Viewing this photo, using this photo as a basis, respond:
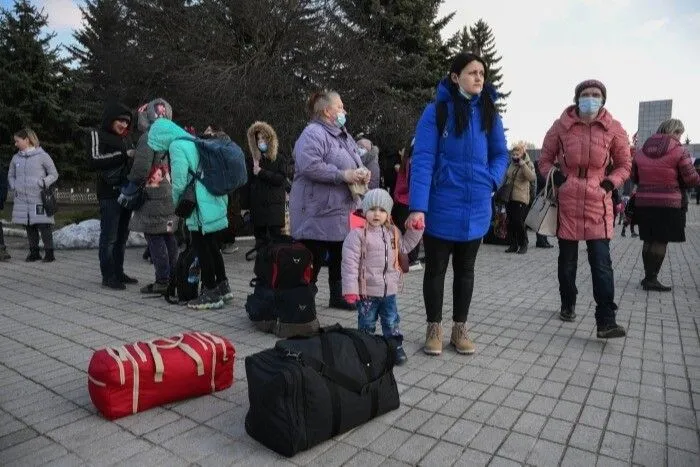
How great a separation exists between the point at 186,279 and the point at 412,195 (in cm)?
289

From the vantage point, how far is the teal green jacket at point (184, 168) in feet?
16.8

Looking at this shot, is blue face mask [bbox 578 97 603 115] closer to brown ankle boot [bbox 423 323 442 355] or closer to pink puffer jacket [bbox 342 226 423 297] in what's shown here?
pink puffer jacket [bbox 342 226 423 297]

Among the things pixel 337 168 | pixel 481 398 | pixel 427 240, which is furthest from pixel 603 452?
pixel 337 168

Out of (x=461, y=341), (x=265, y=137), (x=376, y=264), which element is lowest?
(x=461, y=341)

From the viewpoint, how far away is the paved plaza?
2.60m

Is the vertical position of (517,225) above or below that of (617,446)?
above

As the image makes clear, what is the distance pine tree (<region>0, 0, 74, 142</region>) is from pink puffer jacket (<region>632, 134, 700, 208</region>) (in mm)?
27030

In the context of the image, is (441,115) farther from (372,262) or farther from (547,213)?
(547,213)

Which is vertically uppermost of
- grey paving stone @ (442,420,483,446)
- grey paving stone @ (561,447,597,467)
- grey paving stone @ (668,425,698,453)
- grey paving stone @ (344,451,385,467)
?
grey paving stone @ (344,451,385,467)

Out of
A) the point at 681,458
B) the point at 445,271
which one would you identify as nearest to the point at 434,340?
the point at 445,271

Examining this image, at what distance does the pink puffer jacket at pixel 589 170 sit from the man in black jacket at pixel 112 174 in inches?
187

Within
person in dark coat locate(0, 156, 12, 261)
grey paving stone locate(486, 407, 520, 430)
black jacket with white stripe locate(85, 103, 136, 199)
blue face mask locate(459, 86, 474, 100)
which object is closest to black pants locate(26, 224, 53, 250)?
person in dark coat locate(0, 156, 12, 261)

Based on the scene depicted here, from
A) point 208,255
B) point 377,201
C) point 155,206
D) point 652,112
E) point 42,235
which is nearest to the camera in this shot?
point 377,201

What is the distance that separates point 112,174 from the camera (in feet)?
20.5
